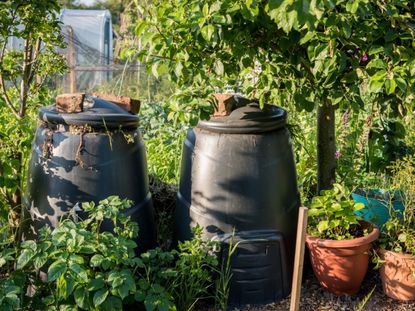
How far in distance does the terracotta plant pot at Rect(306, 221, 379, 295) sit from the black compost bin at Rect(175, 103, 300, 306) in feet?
0.48

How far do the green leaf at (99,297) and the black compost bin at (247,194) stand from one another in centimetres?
67

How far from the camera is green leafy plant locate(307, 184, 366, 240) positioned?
2393mm

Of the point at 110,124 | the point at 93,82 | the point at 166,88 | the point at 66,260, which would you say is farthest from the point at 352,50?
the point at 93,82

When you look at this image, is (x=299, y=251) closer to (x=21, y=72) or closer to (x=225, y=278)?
(x=225, y=278)

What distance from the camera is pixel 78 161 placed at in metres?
2.27

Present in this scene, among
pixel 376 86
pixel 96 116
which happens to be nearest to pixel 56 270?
pixel 96 116

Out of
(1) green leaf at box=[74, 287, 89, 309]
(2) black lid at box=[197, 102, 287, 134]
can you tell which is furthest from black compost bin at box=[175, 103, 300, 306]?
(1) green leaf at box=[74, 287, 89, 309]

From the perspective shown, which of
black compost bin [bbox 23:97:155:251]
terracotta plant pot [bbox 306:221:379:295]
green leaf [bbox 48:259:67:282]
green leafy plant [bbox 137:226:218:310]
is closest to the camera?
green leaf [bbox 48:259:67:282]

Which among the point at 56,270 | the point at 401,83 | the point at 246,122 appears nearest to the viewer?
the point at 56,270

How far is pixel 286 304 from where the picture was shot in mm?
2445

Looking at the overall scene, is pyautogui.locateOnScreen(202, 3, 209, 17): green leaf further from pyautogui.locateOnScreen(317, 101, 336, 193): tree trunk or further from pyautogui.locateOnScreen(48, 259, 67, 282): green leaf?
pyautogui.locateOnScreen(317, 101, 336, 193): tree trunk

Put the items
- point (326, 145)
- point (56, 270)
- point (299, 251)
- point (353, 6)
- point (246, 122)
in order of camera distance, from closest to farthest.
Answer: point (353, 6), point (56, 270), point (299, 251), point (246, 122), point (326, 145)

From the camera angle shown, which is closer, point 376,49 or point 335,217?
point 376,49

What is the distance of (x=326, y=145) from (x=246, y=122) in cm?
65
